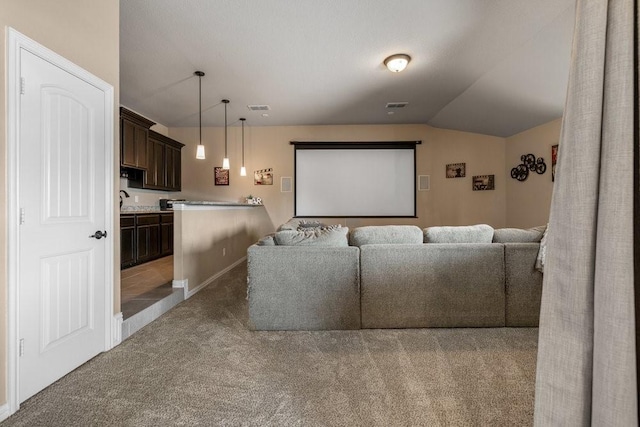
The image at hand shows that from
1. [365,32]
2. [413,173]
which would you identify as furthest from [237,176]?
[365,32]

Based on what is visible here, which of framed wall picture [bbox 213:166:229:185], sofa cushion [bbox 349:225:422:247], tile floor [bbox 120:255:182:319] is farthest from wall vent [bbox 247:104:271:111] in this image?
sofa cushion [bbox 349:225:422:247]

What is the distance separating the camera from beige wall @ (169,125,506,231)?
654cm

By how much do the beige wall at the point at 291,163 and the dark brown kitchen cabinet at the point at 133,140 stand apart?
5.64ft

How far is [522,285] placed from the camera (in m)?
2.45

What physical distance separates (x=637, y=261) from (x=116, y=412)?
2165mm

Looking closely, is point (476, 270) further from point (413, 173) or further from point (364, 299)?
point (413, 173)

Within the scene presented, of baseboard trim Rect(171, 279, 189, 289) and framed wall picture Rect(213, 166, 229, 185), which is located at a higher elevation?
framed wall picture Rect(213, 166, 229, 185)

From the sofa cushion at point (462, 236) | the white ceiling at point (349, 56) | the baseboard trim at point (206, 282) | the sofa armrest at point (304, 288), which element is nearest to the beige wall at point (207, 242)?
the baseboard trim at point (206, 282)

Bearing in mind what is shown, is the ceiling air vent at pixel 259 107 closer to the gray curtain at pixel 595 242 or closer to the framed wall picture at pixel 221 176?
the framed wall picture at pixel 221 176

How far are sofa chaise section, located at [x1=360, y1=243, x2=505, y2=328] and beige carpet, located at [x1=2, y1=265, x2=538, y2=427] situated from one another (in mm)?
117

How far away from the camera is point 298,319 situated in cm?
247

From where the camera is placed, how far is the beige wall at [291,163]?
6535 millimetres

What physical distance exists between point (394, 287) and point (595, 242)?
6.18 ft

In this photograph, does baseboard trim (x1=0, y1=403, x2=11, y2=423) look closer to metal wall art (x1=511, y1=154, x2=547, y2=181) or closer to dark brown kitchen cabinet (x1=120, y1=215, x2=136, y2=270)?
dark brown kitchen cabinet (x1=120, y1=215, x2=136, y2=270)
